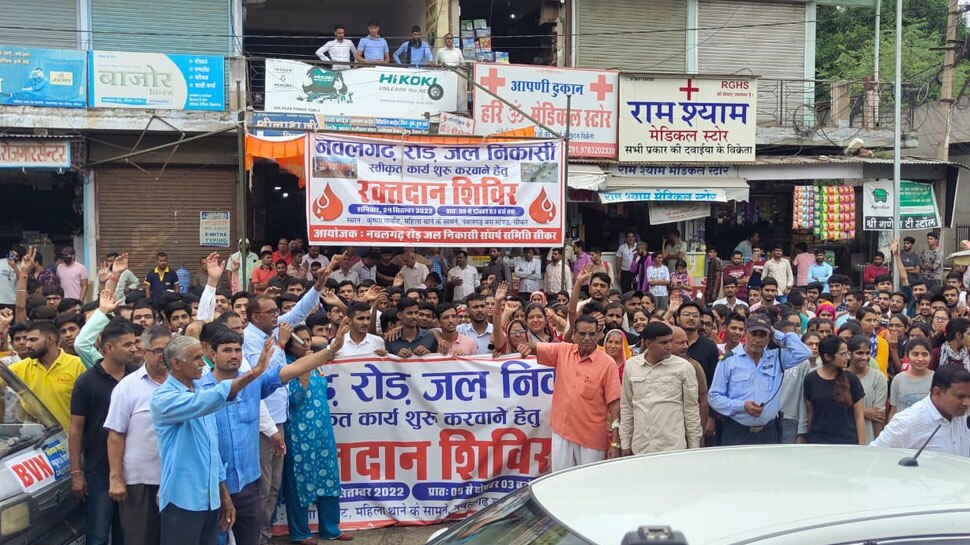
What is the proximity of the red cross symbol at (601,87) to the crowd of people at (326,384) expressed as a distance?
7.26 m

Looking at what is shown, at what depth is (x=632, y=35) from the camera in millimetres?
17406

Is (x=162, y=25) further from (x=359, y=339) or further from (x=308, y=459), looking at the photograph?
(x=308, y=459)

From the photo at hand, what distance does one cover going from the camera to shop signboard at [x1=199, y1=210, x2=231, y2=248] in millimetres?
15234

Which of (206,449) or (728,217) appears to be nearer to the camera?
(206,449)

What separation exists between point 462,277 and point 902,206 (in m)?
9.20

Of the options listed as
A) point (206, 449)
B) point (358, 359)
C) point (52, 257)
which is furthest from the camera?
point (52, 257)

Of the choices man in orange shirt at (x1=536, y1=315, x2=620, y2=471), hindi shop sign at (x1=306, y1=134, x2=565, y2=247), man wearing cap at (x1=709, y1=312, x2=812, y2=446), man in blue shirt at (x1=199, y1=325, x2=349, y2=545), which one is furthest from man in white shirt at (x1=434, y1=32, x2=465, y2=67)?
man in blue shirt at (x1=199, y1=325, x2=349, y2=545)

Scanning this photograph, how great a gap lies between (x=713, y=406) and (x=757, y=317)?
2.33 ft

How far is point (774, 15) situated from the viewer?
18.2m

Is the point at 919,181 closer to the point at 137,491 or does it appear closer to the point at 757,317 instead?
the point at 757,317

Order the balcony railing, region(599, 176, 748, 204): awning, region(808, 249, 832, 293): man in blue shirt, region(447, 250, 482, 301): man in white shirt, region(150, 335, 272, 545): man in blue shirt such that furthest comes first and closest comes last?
the balcony railing
region(599, 176, 748, 204): awning
region(808, 249, 832, 293): man in blue shirt
region(447, 250, 482, 301): man in white shirt
region(150, 335, 272, 545): man in blue shirt

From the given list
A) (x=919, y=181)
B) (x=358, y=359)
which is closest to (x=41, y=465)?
(x=358, y=359)

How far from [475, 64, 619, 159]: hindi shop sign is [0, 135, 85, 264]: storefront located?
6.79 meters

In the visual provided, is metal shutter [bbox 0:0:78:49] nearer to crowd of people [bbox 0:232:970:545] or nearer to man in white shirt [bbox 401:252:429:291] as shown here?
man in white shirt [bbox 401:252:429:291]
